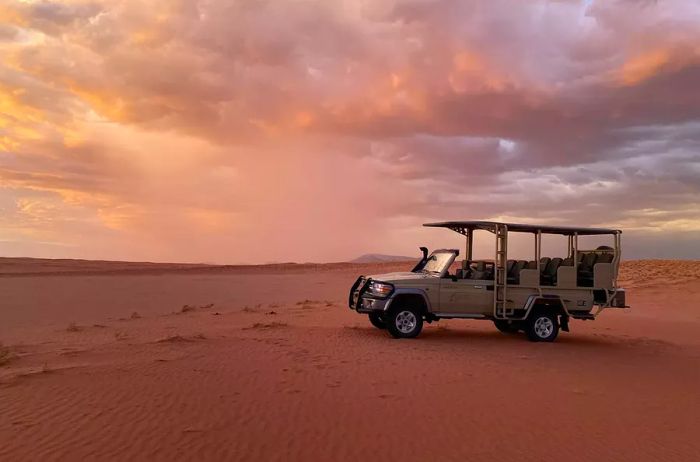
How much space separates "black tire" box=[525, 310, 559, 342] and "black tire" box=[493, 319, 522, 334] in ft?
1.98

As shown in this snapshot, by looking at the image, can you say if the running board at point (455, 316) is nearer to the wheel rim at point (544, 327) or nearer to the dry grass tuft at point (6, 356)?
the wheel rim at point (544, 327)

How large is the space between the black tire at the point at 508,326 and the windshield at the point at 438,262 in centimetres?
229

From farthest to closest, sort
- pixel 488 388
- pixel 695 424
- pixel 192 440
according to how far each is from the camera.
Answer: pixel 488 388 → pixel 695 424 → pixel 192 440

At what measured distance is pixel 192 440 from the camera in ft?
21.8

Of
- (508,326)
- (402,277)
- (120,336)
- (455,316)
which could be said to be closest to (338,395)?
(402,277)

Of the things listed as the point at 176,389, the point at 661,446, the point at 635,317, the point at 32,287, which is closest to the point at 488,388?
the point at 661,446

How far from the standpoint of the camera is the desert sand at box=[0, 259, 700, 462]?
6.74 metres

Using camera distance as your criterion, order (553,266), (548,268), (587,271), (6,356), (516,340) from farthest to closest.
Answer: (548,268) < (553,266) < (587,271) < (516,340) < (6,356)

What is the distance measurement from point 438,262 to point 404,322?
1.88 m

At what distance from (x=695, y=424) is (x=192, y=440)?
6856 mm

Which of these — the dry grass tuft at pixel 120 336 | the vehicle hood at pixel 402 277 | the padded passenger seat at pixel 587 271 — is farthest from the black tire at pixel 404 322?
the dry grass tuft at pixel 120 336

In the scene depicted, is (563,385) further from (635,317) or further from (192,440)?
(635,317)

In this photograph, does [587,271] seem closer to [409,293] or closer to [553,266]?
[553,266]

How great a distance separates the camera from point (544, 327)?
48.8 feet
